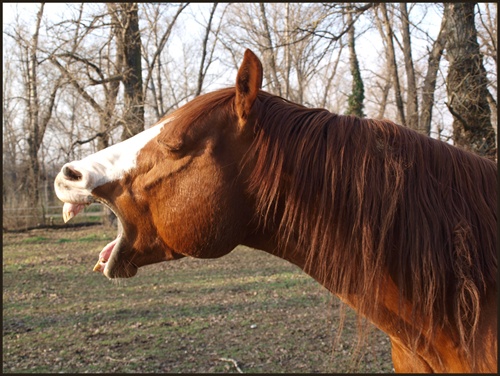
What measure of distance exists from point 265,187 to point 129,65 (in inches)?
491

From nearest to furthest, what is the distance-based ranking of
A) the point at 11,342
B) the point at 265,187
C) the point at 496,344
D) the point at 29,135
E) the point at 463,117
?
the point at 496,344, the point at 265,187, the point at 11,342, the point at 463,117, the point at 29,135

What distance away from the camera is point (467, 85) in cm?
607

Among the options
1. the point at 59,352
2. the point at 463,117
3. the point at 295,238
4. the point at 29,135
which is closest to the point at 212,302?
→ the point at 59,352

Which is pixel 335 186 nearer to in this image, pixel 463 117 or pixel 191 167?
pixel 191 167

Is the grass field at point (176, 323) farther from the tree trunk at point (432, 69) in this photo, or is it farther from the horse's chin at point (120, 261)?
the tree trunk at point (432, 69)

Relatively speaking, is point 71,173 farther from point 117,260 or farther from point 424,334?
point 424,334

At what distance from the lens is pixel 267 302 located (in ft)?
22.6

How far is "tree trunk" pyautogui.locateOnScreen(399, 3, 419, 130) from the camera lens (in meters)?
9.78

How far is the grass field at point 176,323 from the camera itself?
467cm

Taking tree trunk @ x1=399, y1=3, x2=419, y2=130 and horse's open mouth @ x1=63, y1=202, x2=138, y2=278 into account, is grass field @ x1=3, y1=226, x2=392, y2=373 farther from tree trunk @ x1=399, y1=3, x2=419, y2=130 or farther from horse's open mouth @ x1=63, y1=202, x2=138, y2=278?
tree trunk @ x1=399, y1=3, x2=419, y2=130

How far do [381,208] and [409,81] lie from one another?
11.3m

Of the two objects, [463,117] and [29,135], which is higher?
[29,135]

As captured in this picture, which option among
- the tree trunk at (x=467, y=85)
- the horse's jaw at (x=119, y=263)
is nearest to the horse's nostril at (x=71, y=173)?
the horse's jaw at (x=119, y=263)

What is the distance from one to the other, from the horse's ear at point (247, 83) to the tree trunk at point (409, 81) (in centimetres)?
683
